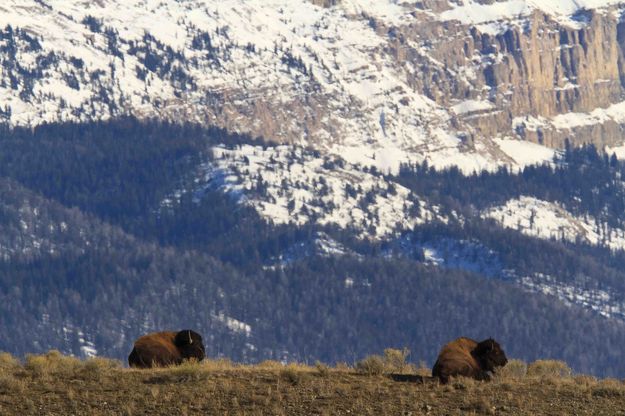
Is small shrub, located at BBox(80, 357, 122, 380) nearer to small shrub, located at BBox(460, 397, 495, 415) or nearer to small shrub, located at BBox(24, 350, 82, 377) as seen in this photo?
small shrub, located at BBox(24, 350, 82, 377)

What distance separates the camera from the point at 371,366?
5300 cm

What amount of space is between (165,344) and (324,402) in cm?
830

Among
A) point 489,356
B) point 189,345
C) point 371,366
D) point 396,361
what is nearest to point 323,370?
point 371,366

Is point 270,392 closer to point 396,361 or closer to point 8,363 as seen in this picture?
point 396,361

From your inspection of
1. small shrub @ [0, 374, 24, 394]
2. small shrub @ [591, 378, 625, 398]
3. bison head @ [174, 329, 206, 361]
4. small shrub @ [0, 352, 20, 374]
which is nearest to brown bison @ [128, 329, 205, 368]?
bison head @ [174, 329, 206, 361]

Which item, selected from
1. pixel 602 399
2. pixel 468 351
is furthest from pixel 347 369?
pixel 602 399

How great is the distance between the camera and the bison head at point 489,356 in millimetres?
53094

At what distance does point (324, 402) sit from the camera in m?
47.8

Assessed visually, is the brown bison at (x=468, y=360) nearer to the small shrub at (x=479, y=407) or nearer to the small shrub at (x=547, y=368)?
the small shrub at (x=547, y=368)

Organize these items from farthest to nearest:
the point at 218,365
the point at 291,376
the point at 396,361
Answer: the point at 396,361 → the point at 218,365 → the point at 291,376

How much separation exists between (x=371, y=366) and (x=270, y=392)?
5040mm

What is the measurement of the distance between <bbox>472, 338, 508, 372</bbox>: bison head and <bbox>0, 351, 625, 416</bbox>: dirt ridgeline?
41 centimetres

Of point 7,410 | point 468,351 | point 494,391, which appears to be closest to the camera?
point 7,410

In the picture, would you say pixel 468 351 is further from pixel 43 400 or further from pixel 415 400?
pixel 43 400
